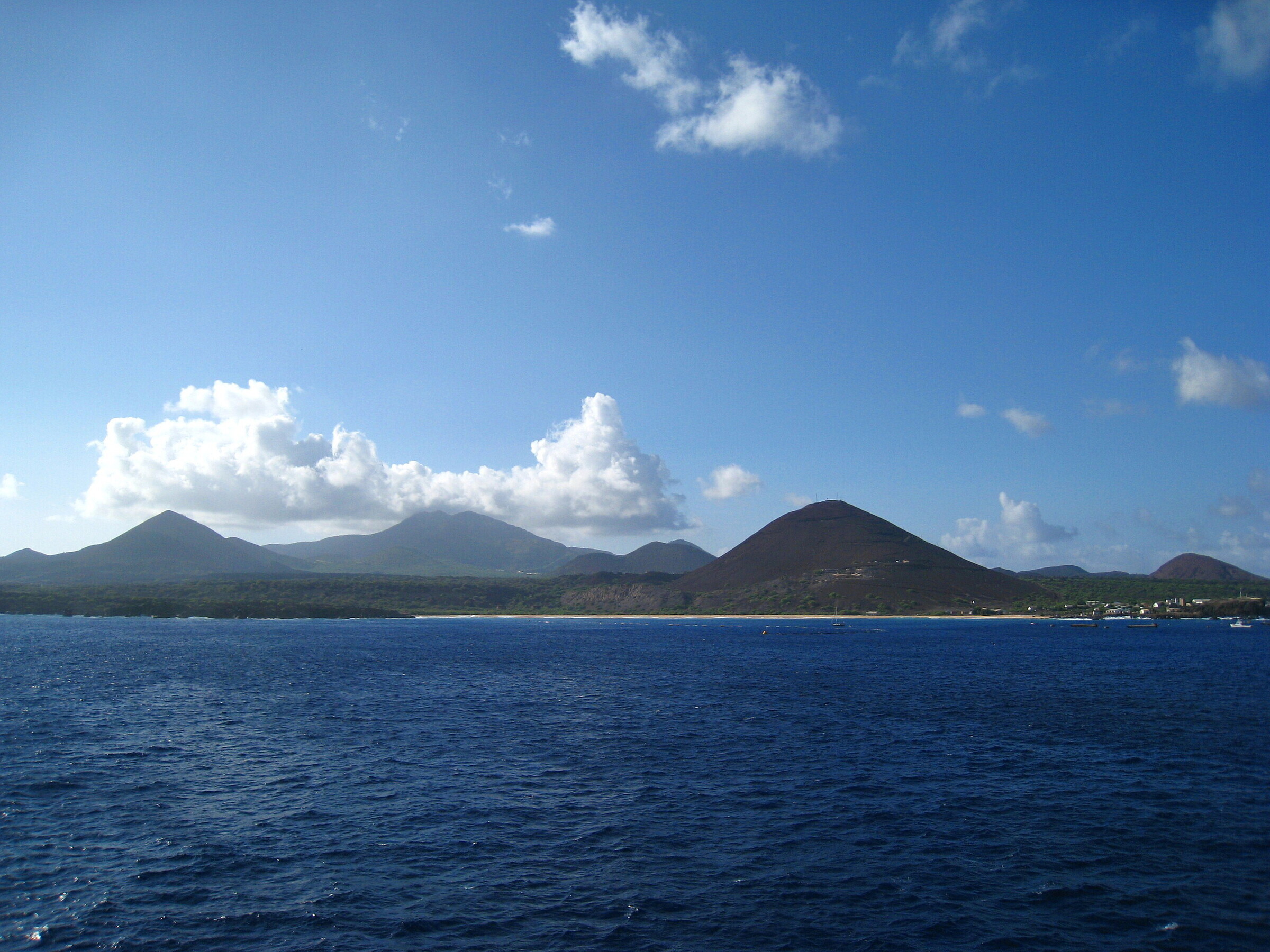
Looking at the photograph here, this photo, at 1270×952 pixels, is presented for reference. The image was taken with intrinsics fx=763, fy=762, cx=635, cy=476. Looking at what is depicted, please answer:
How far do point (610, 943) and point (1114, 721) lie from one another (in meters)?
52.2

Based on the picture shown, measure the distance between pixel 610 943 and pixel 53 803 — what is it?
2972 centimetres

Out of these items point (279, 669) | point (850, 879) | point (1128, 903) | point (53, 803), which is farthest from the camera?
point (279, 669)

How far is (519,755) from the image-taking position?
153 feet

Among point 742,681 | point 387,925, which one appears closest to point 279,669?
point 742,681

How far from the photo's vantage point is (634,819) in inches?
1330

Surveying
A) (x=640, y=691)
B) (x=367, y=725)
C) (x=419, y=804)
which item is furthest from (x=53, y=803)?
(x=640, y=691)

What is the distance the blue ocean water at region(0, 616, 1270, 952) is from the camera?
77.2ft

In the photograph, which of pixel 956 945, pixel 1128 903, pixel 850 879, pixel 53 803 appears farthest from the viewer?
pixel 53 803

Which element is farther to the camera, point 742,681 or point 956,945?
point 742,681

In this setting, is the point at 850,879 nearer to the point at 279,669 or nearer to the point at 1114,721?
the point at 1114,721

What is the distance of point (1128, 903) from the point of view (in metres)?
25.0

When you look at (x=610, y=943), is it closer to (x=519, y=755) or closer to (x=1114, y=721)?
(x=519, y=755)

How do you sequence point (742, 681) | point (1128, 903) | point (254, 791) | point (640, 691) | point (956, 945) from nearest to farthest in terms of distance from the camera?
point (956, 945) < point (1128, 903) < point (254, 791) < point (640, 691) < point (742, 681)

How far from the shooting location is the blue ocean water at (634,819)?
2352cm
